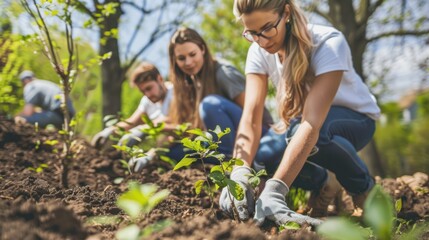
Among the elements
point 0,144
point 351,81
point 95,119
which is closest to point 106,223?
point 351,81

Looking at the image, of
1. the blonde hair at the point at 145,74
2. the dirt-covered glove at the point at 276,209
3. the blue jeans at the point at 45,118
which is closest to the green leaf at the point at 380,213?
the dirt-covered glove at the point at 276,209

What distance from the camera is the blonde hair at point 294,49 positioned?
6.79ft

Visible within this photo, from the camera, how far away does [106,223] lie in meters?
1.40

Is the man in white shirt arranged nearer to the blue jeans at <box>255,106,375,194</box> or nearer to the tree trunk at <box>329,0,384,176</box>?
the blue jeans at <box>255,106,375,194</box>

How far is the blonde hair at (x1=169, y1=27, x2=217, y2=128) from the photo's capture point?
3191 millimetres

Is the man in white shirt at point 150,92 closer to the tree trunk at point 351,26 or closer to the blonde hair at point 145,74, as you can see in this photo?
the blonde hair at point 145,74

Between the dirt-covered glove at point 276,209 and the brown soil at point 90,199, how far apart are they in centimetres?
5

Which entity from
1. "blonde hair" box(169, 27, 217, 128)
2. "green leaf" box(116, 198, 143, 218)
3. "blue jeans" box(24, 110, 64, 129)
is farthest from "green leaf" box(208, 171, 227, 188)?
"blue jeans" box(24, 110, 64, 129)

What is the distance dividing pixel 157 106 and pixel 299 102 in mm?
1851

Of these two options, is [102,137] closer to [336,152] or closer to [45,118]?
[45,118]

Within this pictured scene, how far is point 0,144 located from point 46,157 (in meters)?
0.35

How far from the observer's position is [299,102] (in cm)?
229

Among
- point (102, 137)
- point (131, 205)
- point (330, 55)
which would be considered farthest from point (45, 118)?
point (131, 205)

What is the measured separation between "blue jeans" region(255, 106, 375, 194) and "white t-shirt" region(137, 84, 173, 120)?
1.22 m
